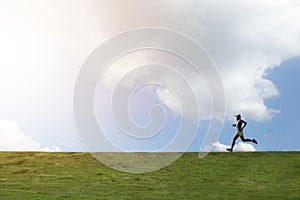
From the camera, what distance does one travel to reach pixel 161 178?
23922mm

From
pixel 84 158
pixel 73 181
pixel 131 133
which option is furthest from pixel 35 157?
pixel 131 133

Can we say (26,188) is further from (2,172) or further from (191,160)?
(191,160)

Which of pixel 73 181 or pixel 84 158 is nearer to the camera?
pixel 73 181

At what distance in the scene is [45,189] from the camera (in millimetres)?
22250

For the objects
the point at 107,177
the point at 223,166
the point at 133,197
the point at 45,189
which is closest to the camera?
the point at 133,197

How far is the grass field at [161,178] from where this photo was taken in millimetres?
21219

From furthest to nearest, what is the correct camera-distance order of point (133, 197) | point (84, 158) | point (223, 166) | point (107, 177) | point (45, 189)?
point (84, 158) < point (223, 166) < point (107, 177) < point (45, 189) < point (133, 197)

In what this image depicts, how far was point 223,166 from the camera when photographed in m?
25.9

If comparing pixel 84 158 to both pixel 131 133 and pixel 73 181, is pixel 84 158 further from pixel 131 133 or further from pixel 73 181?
pixel 131 133

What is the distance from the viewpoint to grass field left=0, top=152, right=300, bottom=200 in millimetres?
21219

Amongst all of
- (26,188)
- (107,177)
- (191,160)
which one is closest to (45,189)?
(26,188)

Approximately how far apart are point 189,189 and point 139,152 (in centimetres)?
771

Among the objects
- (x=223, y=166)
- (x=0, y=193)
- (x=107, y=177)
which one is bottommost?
(x=0, y=193)

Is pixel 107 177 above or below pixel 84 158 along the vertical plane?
below
